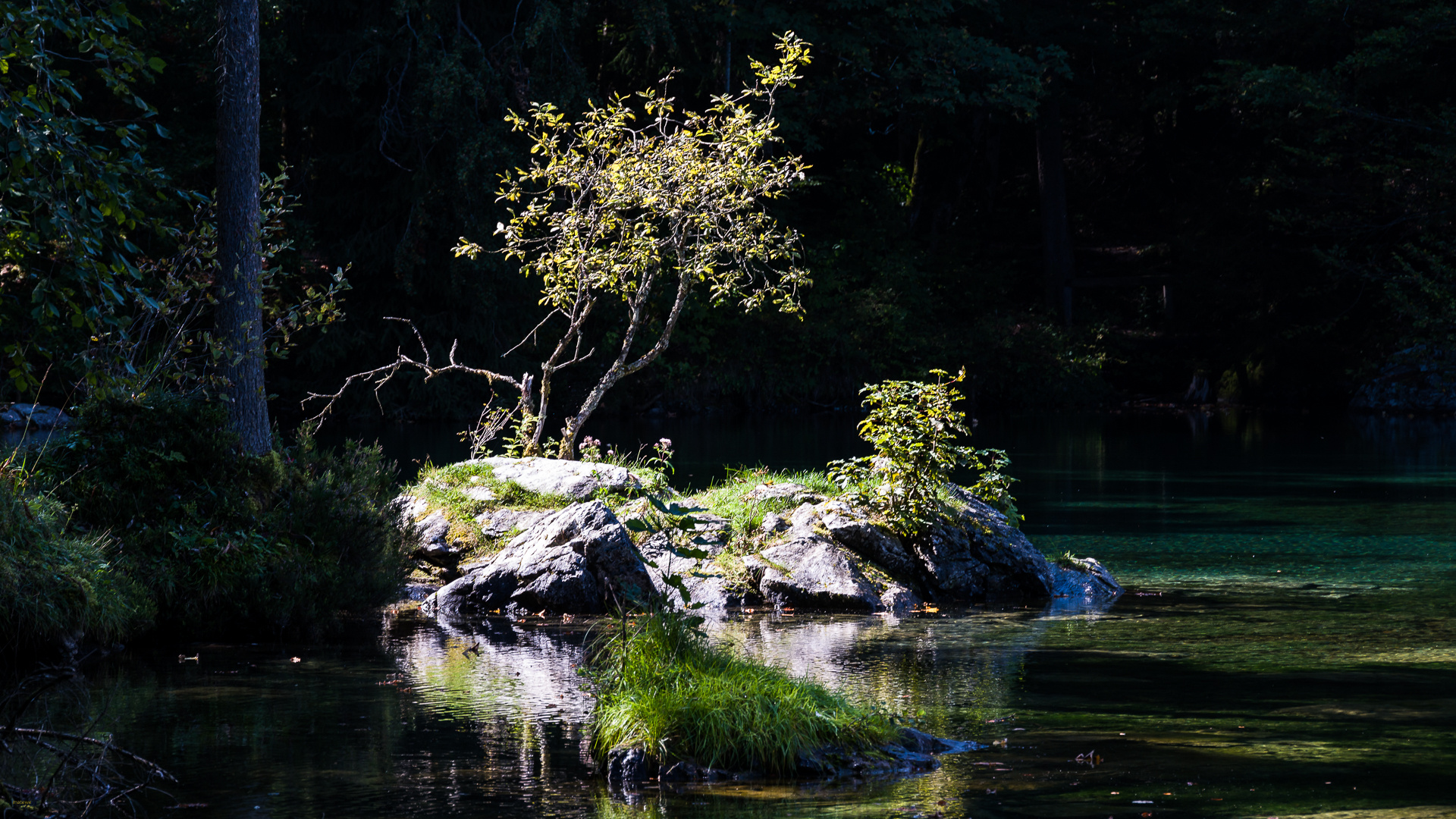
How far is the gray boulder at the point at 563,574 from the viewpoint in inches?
476

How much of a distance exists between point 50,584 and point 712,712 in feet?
16.8

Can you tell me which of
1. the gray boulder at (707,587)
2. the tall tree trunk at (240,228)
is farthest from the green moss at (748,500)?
the tall tree trunk at (240,228)

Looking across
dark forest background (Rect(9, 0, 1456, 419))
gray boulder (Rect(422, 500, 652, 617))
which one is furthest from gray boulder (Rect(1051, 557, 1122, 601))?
dark forest background (Rect(9, 0, 1456, 419))

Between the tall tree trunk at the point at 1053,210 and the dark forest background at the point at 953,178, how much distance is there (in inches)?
3.6

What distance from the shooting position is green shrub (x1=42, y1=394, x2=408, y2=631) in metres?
10.9

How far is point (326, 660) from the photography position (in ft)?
33.2

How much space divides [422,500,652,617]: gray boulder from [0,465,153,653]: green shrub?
2787 millimetres

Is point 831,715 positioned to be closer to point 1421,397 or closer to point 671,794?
point 671,794

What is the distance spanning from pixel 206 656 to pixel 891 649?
4.83 meters

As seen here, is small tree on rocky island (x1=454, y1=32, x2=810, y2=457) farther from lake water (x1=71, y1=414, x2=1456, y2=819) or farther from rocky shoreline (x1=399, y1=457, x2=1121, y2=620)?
lake water (x1=71, y1=414, x2=1456, y2=819)

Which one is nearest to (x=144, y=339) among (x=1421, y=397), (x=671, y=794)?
(x=671, y=794)

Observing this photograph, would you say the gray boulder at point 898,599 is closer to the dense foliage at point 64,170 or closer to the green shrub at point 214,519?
the green shrub at point 214,519

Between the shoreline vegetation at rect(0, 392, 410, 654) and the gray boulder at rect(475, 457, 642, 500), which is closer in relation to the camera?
the shoreline vegetation at rect(0, 392, 410, 654)

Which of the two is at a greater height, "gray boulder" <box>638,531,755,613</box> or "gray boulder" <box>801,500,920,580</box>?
"gray boulder" <box>801,500,920,580</box>
